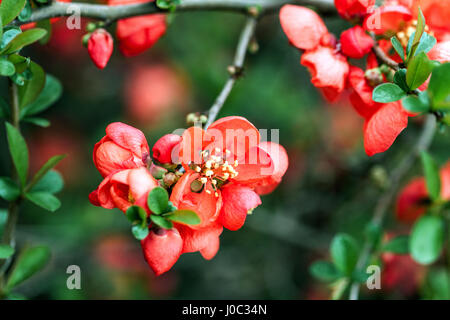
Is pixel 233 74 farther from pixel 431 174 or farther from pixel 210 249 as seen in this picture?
pixel 431 174

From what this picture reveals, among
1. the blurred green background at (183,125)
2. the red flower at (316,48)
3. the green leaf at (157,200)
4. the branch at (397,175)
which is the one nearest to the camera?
the green leaf at (157,200)

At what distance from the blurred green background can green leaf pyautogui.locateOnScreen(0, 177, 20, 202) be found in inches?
36.6

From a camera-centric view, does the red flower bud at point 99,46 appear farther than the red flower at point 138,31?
No

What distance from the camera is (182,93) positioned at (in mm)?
2402

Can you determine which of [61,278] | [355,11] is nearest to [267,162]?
[355,11]

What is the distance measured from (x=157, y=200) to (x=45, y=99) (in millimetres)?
576

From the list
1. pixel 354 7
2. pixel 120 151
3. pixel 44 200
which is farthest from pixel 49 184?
pixel 354 7

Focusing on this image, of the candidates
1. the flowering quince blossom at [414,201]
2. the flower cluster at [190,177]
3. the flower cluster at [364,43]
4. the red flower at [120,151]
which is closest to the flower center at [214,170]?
the flower cluster at [190,177]

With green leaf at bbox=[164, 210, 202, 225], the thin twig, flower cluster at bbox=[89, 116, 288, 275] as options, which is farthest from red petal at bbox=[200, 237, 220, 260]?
the thin twig

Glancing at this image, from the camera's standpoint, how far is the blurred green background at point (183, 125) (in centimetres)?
197

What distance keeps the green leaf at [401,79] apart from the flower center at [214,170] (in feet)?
1.10

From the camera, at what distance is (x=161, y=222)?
78 centimetres

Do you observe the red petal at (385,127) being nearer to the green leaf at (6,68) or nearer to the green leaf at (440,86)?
the green leaf at (440,86)
